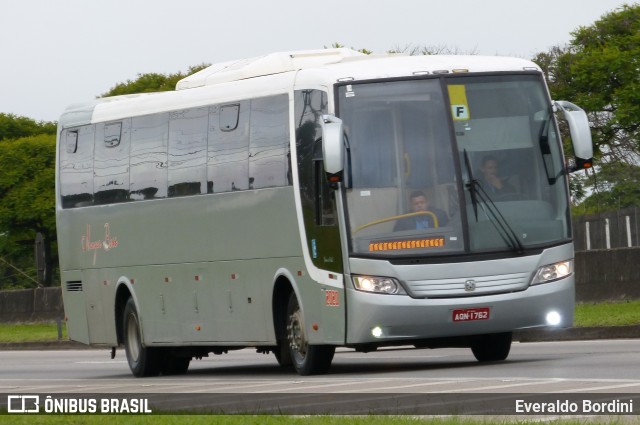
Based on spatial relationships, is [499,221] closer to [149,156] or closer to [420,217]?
[420,217]

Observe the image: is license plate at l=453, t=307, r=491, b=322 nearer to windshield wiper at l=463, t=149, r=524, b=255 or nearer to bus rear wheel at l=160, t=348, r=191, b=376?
windshield wiper at l=463, t=149, r=524, b=255

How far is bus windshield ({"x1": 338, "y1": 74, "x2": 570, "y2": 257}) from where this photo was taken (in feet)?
59.6

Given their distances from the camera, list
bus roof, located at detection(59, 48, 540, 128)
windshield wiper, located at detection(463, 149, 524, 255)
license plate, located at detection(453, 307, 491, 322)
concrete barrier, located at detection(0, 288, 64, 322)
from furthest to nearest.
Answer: concrete barrier, located at detection(0, 288, 64, 322), bus roof, located at detection(59, 48, 540, 128), windshield wiper, located at detection(463, 149, 524, 255), license plate, located at detection(453, 307, 491, 322)

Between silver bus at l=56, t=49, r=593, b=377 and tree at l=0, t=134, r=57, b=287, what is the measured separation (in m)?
46.3

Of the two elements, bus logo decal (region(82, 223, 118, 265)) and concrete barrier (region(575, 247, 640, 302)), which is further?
concrete barrier (region(575, 247, 640, 302))

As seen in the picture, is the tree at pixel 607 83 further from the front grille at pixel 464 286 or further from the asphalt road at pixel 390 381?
the front grille at pixel 464 286

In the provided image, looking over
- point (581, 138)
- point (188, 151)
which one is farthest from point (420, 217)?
point (188, 151)

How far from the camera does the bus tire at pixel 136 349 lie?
23.6 meters

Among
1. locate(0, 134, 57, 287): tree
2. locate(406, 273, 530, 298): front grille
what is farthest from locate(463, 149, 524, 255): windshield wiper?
locate(0, 134, 57, 287): tree

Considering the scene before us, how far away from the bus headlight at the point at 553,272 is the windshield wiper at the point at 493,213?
0.36 m

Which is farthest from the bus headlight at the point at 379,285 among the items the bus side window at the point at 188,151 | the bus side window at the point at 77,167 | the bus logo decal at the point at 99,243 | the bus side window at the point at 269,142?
the bus side window at the point at 77,167

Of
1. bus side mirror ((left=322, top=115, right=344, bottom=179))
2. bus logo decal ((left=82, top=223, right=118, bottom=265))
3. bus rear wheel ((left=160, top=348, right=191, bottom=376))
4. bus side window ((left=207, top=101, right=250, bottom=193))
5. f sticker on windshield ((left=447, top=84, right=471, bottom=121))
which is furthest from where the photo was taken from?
bus logo decal ((left=82, top=223, right=118, bottom=265))

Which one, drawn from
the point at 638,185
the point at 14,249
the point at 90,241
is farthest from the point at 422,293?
the point at 14,249

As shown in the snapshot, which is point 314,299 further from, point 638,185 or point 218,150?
point 638,185
